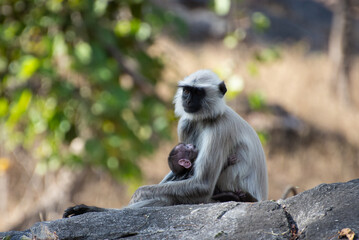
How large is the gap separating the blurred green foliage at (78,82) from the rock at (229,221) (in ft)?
16.2

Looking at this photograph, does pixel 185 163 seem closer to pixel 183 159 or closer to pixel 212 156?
pixel 183 159

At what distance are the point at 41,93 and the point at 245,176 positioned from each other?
17.8 ft

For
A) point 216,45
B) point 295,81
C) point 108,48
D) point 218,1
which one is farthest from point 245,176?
point 216,45

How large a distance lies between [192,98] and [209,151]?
56 centimetres

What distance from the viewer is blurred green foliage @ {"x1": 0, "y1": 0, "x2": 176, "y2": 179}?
8617 mm

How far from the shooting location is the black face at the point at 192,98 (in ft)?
15.1

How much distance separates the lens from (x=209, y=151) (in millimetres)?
4340

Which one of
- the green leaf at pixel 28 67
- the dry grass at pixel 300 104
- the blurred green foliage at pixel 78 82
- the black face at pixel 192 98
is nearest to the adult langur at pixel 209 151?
the black face at pixel 192 98

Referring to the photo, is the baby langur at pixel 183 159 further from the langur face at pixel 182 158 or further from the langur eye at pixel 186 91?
the langur eye at pixel 186 91

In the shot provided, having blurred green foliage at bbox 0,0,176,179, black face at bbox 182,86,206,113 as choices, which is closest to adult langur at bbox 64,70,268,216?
black face at bbox 182,86,206,113

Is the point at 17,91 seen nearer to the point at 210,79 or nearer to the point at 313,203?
the point at 210,79

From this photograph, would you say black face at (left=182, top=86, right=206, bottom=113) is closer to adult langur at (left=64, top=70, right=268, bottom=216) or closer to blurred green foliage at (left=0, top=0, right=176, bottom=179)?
adult langur at (left=64, top=70, right=268, bottom=216)

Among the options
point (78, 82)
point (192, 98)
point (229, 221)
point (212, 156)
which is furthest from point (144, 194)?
point (78, 82)

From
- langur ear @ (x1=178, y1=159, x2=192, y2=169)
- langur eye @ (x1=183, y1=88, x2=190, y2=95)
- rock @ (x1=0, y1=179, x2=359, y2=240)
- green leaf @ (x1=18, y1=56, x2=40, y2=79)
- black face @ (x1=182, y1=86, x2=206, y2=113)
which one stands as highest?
green leaf @ (x1=18, y1=56, x2=40, y2=79)
